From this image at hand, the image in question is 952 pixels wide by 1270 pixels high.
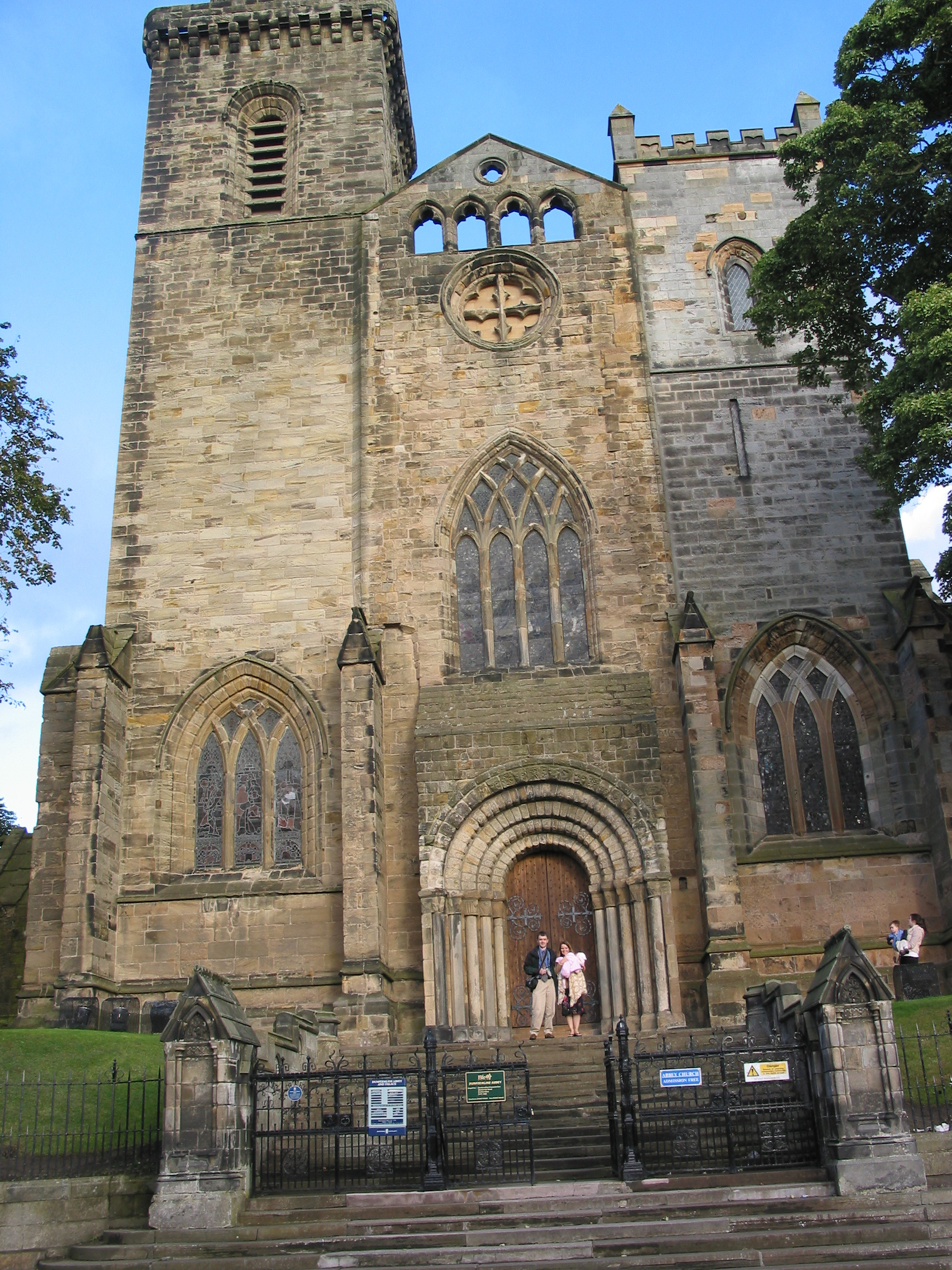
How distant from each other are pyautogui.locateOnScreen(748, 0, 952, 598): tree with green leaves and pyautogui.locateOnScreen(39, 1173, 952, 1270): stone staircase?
9172mm

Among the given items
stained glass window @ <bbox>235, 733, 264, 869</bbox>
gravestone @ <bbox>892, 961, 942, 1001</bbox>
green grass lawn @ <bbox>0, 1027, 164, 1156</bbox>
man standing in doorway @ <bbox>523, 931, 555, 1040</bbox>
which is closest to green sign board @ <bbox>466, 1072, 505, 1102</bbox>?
green grass lawn @ <bbox>0, 1027, 164, 1156</bbox>

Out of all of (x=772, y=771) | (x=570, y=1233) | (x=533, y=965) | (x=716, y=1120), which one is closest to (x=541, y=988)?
(x=533, y=965)

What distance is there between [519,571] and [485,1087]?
1126 cm

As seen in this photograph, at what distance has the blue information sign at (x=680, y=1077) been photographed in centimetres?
1149

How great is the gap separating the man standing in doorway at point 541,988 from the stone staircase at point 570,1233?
219 inches

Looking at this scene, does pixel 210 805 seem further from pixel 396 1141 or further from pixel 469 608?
pixel 396 1141

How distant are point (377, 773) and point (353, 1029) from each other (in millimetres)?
3764

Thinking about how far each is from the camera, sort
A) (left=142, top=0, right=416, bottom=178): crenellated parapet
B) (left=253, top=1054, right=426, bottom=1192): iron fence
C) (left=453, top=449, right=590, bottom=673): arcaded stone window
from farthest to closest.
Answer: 1. (left=142, top=0, right=416, bottom=178): crenellated parapet
2. (left=453, top=449, right=590, bottom=673): arcaded stone window
3. (left=253, top=1054, right=426, bottom=1192): iron fence

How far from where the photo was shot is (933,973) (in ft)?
53.2

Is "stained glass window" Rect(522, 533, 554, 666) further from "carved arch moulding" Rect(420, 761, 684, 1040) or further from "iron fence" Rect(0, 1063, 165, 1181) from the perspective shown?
"iron fence" Rect(0, 1063, 165, 1181)

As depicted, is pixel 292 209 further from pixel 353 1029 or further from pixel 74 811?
pixel 353 1029

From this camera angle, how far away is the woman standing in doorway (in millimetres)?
17438

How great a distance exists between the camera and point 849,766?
20.0 m

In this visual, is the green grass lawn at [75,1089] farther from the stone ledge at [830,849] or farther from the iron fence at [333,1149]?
the stone ledge at [830,849]
